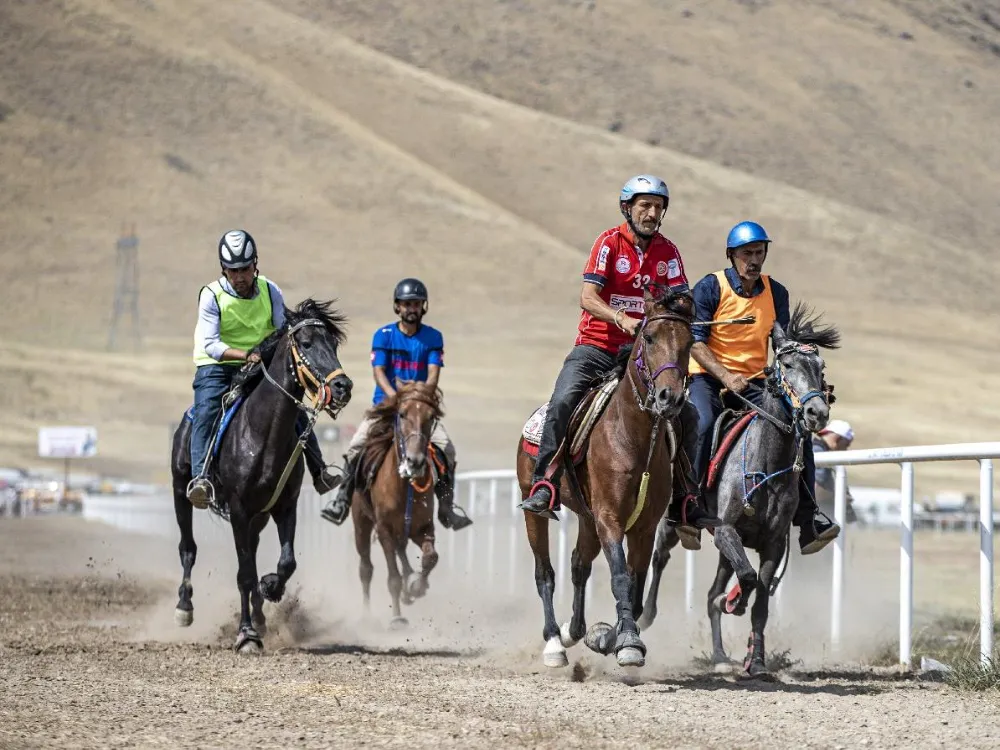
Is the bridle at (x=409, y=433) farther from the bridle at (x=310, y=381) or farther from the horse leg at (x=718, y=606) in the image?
the horse leg at (x=718, y=606)

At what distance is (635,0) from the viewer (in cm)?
16925

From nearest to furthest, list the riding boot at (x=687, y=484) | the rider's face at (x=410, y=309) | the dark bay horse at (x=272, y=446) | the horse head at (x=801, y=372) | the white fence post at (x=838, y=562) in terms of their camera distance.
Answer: the horse head at (x=801, y=372) < the riding boot at (x=687, y=484) < the dark bay horse at (x=272, y=446) < the white fence post at (x=838, y=562) < the rider's face at (x=410, y=309)

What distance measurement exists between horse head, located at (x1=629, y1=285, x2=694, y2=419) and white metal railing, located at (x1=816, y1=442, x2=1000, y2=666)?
1.85 metres

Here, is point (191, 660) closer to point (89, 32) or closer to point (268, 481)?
point (268, 481)

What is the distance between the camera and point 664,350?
1002cm

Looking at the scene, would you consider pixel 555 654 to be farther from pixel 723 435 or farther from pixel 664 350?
pixel 664 350

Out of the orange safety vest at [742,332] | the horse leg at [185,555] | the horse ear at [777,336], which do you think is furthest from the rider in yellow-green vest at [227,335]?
the horse ear at [777,336]

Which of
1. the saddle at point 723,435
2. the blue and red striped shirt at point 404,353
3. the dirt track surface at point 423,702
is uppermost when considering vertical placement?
the blue and red striped shirt at point 404,353

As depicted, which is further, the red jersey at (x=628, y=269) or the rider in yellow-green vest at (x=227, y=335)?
the rider in yellow-green vest at (x=227, y=335)

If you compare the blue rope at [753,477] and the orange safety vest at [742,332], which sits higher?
the orange safety vest at [742,332]

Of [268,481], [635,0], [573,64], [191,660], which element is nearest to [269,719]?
[191,660]

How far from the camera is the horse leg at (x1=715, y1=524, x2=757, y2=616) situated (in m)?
10.8

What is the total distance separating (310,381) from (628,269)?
8.61ft

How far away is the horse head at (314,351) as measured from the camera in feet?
40.1
